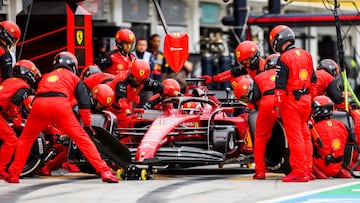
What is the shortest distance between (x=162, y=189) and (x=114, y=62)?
16.8 ft

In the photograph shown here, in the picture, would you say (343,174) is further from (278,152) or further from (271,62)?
(271,62)

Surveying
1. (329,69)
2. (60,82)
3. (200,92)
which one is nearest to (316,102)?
(329,69)

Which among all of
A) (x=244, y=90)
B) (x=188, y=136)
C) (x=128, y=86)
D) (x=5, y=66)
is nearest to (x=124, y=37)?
(x=128, y=86)

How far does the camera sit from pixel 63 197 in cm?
1421

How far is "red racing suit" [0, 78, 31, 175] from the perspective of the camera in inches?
663

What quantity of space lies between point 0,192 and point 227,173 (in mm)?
4357

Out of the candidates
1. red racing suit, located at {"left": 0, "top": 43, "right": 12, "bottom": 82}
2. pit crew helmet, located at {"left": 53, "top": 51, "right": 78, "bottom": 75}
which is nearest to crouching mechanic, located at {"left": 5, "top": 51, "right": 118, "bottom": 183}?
pit crew helmet, located at {"left": 53, "top": 51, "right": 78, "bottom": 75}

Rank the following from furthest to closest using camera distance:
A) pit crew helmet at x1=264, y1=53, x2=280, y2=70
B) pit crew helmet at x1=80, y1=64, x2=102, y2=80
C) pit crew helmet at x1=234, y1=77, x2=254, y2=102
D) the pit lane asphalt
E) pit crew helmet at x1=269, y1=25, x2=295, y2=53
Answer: pit crew helmet at x1=80, y1=64, x2=102, y2=80 < pit crew helmet at x1=234, y1=77, x2=254, y2=102 < pit crew helmet at x1=264, y1=53, x2=280, y2=70 < pit crew helmet at x1=269, y1=25, x2=295, y2=53 < the pit lane asphalt

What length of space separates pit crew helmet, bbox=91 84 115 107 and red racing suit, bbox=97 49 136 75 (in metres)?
2.23

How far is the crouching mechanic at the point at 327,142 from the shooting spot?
54.7 feet

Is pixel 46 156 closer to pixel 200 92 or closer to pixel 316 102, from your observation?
pixel 200 92

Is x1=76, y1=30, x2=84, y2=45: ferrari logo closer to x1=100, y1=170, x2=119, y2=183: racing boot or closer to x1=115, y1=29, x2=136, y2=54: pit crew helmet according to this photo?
x1=115, y1=29, x2=136, y2=54: pit crew helmet

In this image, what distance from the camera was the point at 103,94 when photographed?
57.2ft

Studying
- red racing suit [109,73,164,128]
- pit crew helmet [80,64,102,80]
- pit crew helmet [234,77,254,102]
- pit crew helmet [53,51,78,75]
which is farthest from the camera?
pit crew helmet [80,64,102,80]
